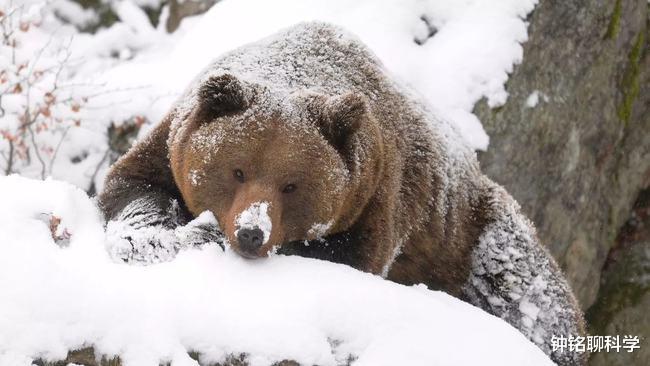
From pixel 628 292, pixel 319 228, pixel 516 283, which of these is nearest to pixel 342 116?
pixel 319 228

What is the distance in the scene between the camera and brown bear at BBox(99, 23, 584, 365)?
3721 mm

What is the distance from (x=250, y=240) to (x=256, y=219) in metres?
0.14

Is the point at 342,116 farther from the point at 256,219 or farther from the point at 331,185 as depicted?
the point at 256,219

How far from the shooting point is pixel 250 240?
3.32m

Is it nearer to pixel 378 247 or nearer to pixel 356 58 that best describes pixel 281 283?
pixel 378 247

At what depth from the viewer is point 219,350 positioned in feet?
8.54

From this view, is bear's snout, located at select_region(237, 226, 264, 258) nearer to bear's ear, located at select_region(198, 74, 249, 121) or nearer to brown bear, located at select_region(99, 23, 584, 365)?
brown bear, located at select_region(99, 23, 584, 365)

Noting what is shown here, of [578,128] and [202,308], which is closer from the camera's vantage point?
[202,308]

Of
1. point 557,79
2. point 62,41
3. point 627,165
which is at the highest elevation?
point 557,79

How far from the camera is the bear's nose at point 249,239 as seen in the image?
331cm

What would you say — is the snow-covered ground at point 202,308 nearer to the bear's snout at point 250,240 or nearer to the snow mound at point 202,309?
the snow mound at point 202,309

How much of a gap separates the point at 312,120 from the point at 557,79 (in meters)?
4.38

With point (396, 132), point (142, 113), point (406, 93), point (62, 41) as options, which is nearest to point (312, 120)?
point (396, 132)

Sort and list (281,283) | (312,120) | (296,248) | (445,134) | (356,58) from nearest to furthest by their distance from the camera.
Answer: (281,283), (312,120), (296,248), (356,58), (445,134)
